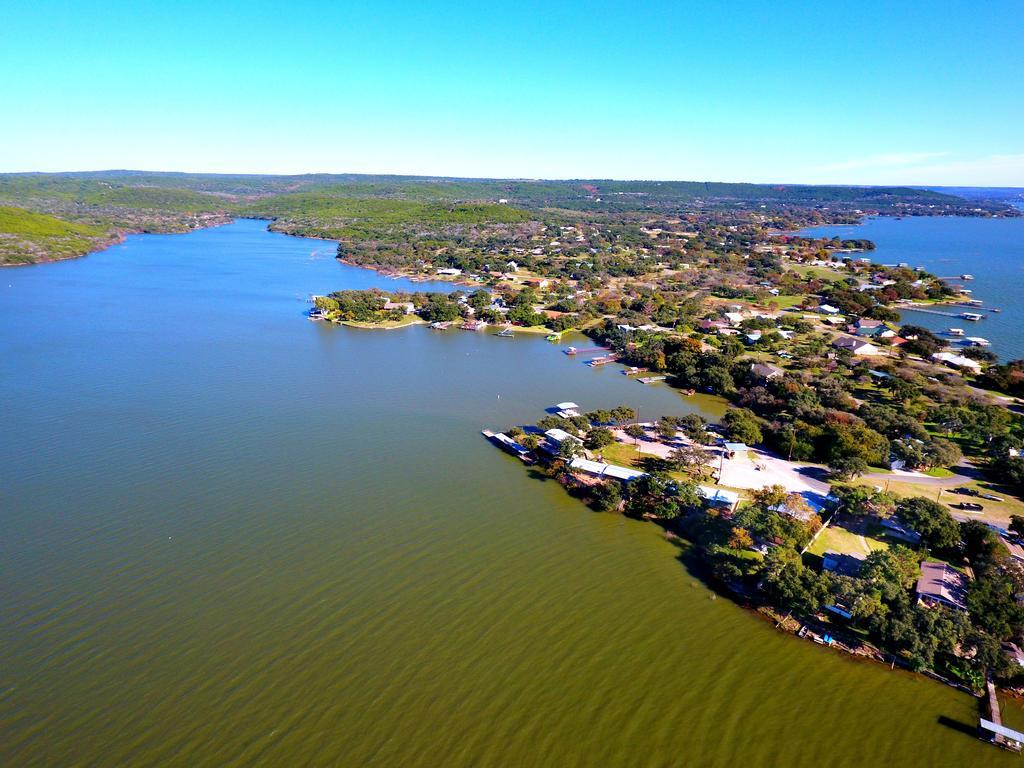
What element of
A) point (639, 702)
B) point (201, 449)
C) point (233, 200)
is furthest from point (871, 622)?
point (233, 200)

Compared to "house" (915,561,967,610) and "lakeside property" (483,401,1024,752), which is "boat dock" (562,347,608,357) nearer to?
"lakeside property" (483,401,1024,752)

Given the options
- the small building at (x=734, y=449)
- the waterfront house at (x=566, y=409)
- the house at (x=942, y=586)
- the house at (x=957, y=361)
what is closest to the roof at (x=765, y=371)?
the small building at (x=734, y=449)

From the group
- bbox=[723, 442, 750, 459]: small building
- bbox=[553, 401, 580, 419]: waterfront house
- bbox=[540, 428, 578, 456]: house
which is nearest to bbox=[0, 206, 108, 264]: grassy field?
bbox=[553, 401, 580, 419]: waterfront house

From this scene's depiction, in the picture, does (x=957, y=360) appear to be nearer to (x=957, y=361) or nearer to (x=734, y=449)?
(x=957, y=361)

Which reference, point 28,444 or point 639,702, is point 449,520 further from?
point 28,444

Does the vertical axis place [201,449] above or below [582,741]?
above

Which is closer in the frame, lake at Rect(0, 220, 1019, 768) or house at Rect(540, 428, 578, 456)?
lake at Rect(0, 220, 1019, 768)
